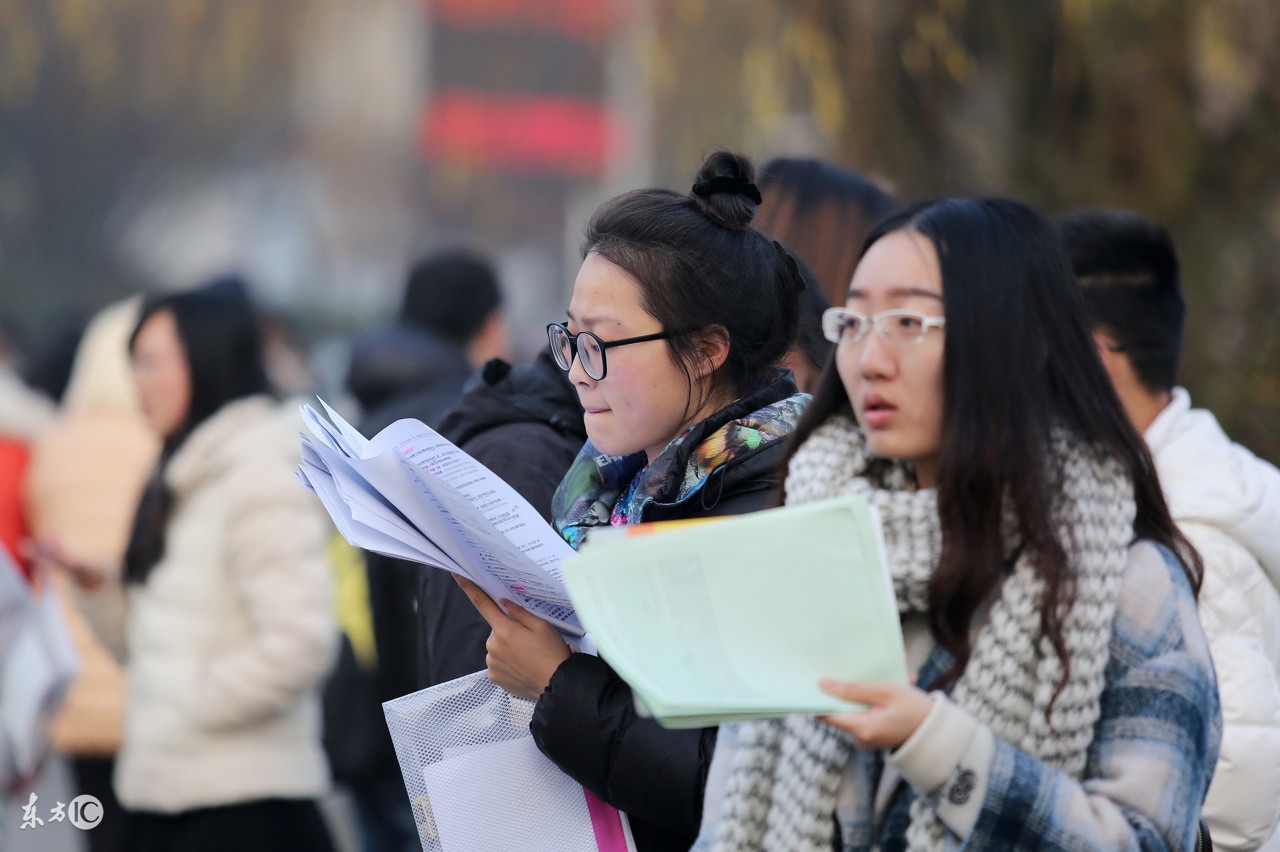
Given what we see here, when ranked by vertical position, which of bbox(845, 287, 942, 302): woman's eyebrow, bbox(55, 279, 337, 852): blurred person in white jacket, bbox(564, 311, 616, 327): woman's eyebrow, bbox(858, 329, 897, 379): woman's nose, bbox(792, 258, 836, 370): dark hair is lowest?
bbox(55, 279, 337, 852): blurred person in white jacket

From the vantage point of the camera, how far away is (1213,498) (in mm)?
2461

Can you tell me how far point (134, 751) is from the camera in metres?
3.52

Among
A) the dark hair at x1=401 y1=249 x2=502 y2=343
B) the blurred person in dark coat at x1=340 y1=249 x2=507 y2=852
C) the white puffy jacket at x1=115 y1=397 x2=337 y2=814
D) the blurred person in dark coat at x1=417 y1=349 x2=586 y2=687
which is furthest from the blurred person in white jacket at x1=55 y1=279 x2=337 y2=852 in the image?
the blurred person in dark coat at x1=417 y1=349 x2=586 y2=687

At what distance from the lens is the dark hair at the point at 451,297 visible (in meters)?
4.33

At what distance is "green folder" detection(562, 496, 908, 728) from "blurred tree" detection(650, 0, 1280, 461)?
8.50 feet

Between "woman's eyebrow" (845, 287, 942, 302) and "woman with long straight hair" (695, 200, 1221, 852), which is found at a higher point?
"woman's eyebrow" (845, 287, 942, 302)

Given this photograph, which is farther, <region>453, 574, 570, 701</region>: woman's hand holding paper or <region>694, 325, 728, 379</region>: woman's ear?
<region>694, 325, 728, 379</region>: woman's ear

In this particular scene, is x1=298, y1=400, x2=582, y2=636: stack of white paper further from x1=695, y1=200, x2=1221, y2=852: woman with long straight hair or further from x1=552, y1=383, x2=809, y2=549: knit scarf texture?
x1=695, y1=200, x2=1221, y2=852: woman with long straight hair

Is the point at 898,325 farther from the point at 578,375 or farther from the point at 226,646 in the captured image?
the point at 226,646

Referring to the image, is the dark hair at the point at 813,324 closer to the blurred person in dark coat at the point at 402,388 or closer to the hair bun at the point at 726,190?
the hair bun at the point at 726,190

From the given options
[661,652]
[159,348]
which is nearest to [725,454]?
[661,652]

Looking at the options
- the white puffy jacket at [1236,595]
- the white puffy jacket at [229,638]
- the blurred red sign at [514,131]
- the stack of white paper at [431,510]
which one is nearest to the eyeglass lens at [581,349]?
the stack of white paper at [431,510]

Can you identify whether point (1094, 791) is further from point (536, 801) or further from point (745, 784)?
point (536, 801)

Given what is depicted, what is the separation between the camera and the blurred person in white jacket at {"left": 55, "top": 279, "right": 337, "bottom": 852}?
3.42 metres
